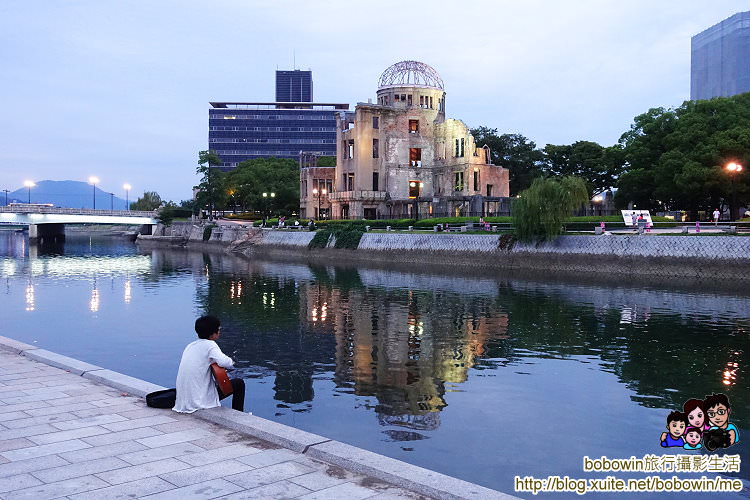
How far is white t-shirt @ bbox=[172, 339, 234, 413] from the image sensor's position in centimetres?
1140

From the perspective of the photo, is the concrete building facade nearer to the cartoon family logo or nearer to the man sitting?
the cartoon family logo

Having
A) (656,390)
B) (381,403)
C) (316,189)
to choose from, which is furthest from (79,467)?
(316,189)

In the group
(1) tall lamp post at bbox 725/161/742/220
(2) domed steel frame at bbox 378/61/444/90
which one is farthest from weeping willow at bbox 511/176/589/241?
(2) domed steel frame at bbox 378/61/444/90

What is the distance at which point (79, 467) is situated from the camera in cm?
895

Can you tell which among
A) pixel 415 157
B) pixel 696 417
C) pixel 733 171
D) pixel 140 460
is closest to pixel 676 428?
pixel 696 417

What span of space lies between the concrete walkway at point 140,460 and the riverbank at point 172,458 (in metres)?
0.01

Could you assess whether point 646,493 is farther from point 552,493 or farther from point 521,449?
point 521,449

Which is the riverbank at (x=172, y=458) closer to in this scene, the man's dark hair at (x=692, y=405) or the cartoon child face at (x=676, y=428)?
the man's dark hair at (x=692, y=405)

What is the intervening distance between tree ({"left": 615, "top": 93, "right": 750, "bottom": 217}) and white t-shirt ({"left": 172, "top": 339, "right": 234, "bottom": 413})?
59703 mm

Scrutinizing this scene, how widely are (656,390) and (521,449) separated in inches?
258

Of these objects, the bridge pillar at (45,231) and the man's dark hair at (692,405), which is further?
the bridge pillar at (45,231)

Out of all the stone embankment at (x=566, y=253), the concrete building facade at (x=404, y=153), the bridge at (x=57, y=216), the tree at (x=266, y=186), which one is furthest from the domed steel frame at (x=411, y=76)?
the bridge at (x=57, y=216)

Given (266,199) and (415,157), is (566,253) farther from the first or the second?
(266,199)

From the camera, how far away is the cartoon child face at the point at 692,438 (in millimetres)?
10789
